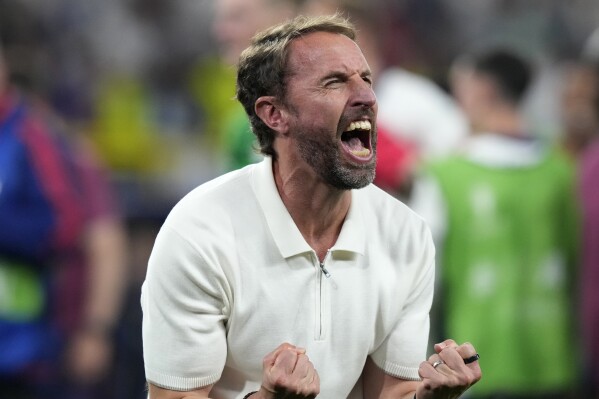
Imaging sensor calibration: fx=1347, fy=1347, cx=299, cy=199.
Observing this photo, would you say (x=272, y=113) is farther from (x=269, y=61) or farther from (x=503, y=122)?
(x=503, y=122)

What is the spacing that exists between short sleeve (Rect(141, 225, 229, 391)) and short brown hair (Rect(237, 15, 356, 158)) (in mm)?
392

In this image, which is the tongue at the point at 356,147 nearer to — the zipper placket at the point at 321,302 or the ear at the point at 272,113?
the ear at the point at 272,113

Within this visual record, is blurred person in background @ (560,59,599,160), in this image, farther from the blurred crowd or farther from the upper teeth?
the upper teeth

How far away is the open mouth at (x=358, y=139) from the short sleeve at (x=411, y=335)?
314 mm

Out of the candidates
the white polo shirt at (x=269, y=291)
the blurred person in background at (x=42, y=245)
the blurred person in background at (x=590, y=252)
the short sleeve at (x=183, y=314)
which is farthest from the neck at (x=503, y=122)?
the short sleeve at (x=183, y=314)

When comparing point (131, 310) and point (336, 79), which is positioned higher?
point (336, 79)

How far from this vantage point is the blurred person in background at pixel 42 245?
17.1 ft

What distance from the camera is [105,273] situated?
5797 mm

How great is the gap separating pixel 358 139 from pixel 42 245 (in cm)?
241

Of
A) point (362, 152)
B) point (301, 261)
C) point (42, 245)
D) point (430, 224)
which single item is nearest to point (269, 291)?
point (301, 261)

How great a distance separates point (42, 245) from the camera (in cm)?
529

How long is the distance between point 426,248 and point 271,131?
1.58ft

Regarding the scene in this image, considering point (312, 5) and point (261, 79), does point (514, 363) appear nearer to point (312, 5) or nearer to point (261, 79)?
point (312, 5)

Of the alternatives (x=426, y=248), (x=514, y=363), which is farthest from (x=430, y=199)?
(x=426, y=248)
